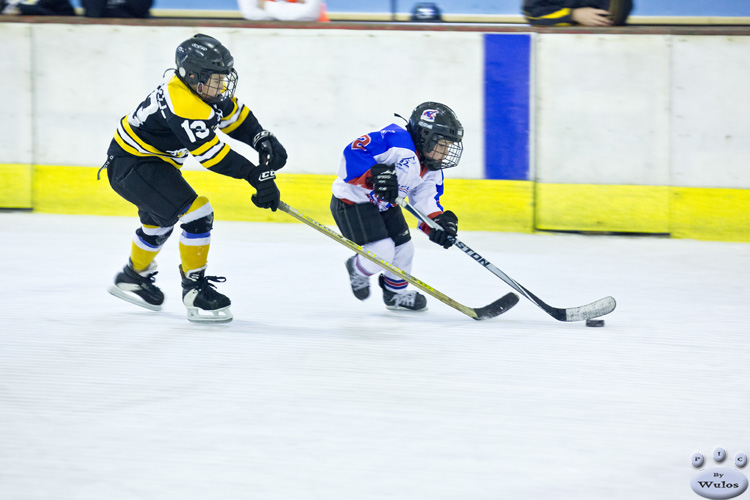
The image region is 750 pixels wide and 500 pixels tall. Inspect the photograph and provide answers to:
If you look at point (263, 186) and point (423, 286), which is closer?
point (263, 186)

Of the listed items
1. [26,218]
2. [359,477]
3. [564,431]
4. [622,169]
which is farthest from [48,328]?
[622,169]

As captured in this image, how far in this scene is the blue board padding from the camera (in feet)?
16.4

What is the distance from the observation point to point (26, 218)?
209 inches

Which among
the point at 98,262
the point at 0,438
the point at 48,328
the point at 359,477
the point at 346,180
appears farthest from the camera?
the point at 98,262

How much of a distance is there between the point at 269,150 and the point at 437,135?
24.3 inches

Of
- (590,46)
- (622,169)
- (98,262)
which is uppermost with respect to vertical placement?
(590,46)

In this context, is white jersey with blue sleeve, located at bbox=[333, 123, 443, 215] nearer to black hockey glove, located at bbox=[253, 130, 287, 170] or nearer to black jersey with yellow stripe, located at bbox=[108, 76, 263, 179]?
black hockey glove, located at bbox=[253, 130, 287, 170]

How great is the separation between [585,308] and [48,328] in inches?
76.0

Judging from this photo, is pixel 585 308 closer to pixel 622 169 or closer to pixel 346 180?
pixel 346 180

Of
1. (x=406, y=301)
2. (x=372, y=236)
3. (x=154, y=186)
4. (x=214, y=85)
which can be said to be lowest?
(x=406, y=301)

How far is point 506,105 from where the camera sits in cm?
504

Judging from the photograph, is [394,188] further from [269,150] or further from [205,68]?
[205,68]

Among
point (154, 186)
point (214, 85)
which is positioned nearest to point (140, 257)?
point (154, 186)

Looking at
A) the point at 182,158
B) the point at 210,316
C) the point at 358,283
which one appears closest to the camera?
the point at 210,316
